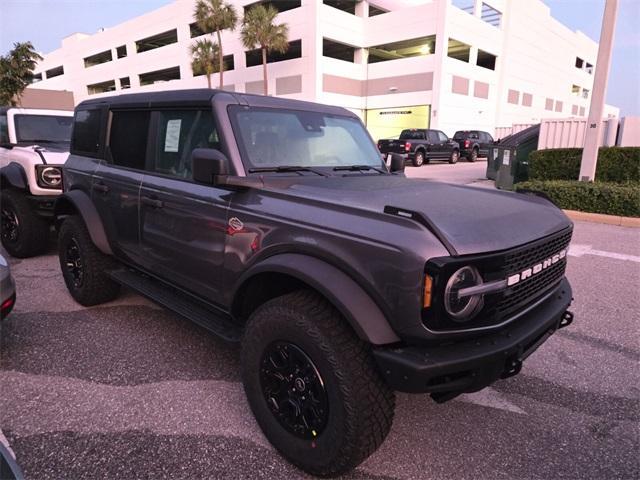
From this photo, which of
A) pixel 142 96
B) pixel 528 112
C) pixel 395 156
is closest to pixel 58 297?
pixel 142 96

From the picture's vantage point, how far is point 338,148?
3.31m

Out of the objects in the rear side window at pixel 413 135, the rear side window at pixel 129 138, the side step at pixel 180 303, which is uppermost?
the rear side window at pixel 413 135

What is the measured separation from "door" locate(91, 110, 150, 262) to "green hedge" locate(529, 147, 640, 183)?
1038cm

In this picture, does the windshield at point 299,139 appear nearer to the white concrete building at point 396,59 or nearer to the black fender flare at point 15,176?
the black fender flare at point 15,176

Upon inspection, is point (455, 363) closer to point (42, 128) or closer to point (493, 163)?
point (42, 128)

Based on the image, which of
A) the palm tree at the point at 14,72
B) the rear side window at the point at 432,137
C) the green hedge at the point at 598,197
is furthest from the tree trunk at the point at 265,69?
the green hedge at the point at 598,197

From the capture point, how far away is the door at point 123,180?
340 centimetres

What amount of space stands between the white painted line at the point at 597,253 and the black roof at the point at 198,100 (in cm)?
439

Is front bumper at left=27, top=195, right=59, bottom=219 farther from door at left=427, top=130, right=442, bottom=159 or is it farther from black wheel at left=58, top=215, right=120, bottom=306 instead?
door at left=427, top=130, right=442, bottom=159

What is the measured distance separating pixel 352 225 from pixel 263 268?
1.76 ft

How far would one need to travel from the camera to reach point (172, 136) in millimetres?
3145

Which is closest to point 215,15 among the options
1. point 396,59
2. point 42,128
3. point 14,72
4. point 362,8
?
point 362,8

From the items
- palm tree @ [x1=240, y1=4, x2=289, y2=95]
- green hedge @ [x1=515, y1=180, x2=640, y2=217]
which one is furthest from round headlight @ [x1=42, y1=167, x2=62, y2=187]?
palm tree @ [x1=240, y1=4, x2=289, y2=95]

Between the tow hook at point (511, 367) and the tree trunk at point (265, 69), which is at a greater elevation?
the tree trunk at point (265, 69)
